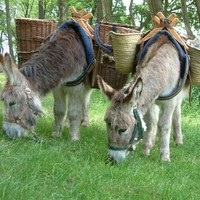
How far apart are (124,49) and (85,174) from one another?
2.14m

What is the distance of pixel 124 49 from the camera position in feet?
18.7

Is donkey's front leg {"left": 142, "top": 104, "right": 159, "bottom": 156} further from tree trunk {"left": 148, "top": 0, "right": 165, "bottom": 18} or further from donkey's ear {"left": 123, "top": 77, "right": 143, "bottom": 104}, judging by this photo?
tree trunk {"left": 148, "top": 0, "right": 165, "bottom": 18}

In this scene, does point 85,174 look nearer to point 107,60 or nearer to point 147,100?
point 147,100

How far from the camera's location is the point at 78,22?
627 cm

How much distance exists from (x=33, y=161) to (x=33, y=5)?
31933mm

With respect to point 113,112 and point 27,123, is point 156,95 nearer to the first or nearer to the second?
point 113,112

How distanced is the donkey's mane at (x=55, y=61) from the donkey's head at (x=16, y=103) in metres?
0.20

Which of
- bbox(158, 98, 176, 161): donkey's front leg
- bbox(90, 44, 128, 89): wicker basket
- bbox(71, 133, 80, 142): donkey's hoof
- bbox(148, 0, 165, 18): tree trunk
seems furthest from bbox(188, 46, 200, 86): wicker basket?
bbox(148, 0, 165, 18): tree trunk

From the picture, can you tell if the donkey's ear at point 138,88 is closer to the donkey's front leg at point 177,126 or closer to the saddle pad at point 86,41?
the saddle pad at point 86,41

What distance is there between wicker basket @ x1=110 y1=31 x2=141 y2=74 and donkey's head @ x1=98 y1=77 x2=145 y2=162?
3.71 ft

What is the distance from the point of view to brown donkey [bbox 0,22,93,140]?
17.1 ft

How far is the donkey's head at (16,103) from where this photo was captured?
518cm

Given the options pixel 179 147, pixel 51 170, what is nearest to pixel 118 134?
pixel 51 170

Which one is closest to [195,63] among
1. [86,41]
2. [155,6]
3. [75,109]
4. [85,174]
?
[86,41]
